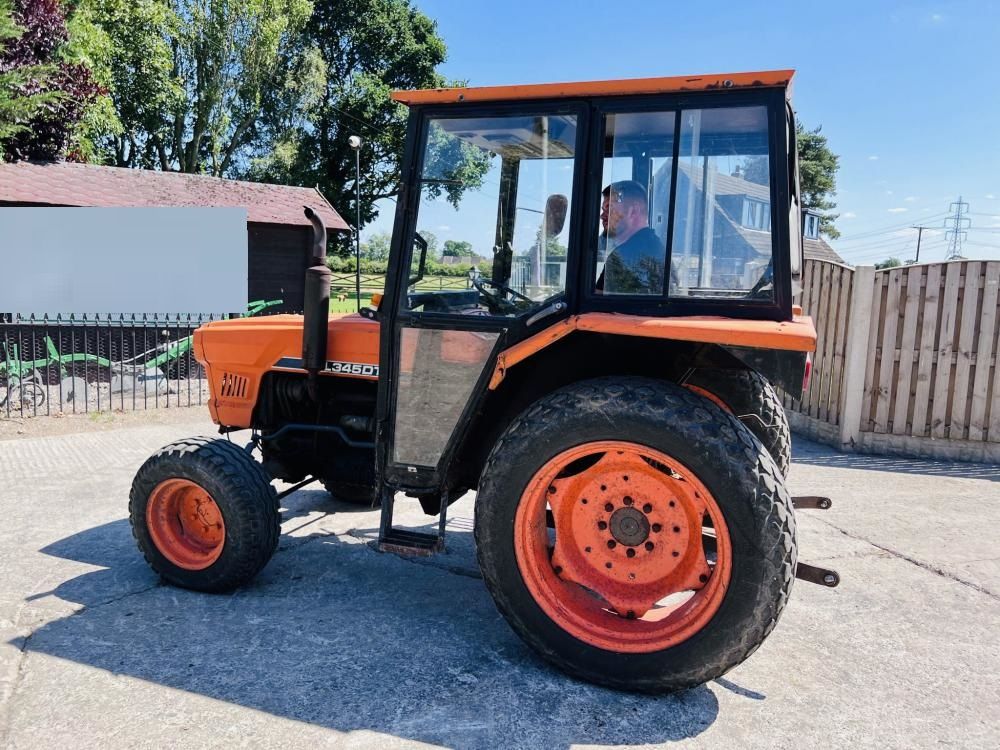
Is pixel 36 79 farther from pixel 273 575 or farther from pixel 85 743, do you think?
pixel 85 743

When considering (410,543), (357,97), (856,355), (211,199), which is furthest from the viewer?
(357,97)

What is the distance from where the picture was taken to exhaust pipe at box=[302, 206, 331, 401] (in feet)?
12.1

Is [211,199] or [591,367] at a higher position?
[211,199]

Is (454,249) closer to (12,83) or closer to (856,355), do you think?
(856,355)

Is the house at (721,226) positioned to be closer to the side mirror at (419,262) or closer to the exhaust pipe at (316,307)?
the side mirror at (419,262)

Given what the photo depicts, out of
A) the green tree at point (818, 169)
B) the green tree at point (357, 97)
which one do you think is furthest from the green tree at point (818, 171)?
the green tree at point (357, 97)

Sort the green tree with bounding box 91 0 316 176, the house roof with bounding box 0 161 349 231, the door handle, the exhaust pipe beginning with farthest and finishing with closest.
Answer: the green tree with bounding box 91 0 316 176
the house roof with bounding box 0 161 349 231
the exhaust pipe
the door handle

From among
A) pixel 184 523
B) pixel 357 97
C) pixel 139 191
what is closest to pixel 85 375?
pixel 184 523

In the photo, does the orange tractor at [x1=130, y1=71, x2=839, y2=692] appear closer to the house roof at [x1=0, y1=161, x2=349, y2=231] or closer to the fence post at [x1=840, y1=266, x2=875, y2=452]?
the fence post at [x1=840, y1=266, x2=875, y2=452]

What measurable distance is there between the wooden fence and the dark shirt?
4.97m

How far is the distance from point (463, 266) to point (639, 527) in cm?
141

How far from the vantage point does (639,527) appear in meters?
3.13

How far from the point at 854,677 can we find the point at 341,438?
105 inches

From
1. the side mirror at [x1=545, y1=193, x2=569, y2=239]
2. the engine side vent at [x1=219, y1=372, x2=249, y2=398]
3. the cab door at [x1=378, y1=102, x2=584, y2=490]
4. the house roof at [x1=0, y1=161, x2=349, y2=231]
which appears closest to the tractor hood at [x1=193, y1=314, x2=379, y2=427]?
the engine side vent at [x1=219, y1=372, x2=249, y2=398]
